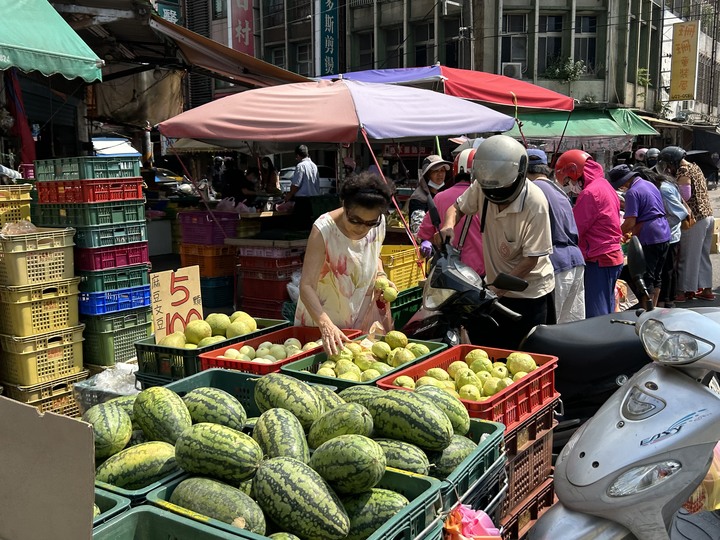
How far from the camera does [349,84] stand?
6.76 metres

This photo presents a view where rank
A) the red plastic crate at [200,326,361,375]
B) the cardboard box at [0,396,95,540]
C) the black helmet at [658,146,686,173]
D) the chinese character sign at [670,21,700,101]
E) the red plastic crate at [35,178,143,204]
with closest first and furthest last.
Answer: the cardboard box at [0,396,95,540] < the red plastic crate at [200,326,361,375] < the red plastic crate at [35,178,143,204] < the black helmet at [658,146,686,173] < the chinese character sign at [670,21,700,101]

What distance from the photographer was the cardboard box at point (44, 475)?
56.0 inches

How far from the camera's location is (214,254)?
8.73m

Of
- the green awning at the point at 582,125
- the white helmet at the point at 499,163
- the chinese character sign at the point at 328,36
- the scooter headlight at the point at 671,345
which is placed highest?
the chinese character sign at the point at 328,36

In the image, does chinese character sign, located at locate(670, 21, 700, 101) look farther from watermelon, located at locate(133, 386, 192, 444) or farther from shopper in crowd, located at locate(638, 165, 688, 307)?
watermelon, located at locate(133, 386, 192, 444)

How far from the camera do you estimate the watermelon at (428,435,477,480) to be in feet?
7.36

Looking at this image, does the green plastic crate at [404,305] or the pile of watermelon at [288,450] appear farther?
the green plastic crate at [404,305]

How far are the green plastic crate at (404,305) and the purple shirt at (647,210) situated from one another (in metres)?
3.33

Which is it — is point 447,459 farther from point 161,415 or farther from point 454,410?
point 161,415

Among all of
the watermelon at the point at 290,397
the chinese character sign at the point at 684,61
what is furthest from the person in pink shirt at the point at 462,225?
the chinese character sign at the point at 684,61

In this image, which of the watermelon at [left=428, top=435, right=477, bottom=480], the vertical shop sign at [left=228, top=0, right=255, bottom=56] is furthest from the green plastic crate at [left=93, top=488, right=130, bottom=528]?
the vertical shop sign at [left=228, top=0, right=255, bottom=56]

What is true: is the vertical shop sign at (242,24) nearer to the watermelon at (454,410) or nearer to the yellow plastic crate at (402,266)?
the yellow plastic crate at (402,266)

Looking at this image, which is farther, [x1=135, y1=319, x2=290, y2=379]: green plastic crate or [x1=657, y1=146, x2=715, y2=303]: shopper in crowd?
[x1=657, y1=146, x2=715, y2=303]: shopper in crowd

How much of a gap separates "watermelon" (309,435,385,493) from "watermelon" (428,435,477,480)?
0.34 metres
